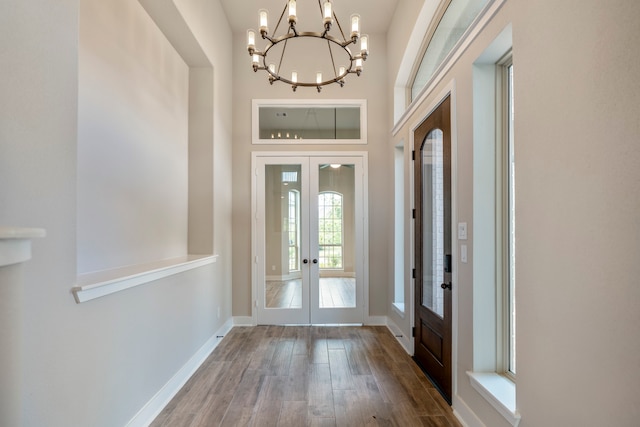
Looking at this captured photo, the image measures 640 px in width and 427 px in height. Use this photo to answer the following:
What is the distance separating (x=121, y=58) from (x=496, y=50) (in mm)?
2597

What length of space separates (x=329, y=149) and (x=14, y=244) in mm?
3867

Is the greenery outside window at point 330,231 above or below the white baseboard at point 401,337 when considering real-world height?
above

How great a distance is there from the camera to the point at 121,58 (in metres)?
2.43

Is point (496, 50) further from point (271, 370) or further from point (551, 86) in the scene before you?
point (271, 370)

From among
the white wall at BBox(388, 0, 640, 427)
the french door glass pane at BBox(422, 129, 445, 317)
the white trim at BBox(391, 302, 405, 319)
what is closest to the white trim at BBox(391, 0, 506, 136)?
the white wall at BBox(388, 0, 640, 427)

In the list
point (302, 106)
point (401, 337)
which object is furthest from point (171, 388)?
point (302, 106)

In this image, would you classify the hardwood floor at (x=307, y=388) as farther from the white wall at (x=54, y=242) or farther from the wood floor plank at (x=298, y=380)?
the white wall at (x=54, y=242)

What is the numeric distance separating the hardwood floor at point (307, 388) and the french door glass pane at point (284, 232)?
0.77 meters

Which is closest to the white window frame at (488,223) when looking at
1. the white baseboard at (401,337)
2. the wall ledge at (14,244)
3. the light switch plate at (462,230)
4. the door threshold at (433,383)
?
the light switch plate at (462,230)

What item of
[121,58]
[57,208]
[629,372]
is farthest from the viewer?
[121,58]

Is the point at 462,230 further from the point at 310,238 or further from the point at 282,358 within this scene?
the point at 310,238

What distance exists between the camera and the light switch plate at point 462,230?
7.25 feet

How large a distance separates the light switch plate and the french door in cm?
229

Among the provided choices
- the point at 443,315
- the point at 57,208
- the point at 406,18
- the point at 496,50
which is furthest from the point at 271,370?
the point at 406,18
